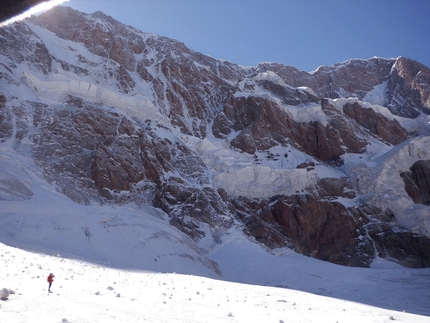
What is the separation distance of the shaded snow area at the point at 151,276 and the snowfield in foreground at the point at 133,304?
0.13 feet

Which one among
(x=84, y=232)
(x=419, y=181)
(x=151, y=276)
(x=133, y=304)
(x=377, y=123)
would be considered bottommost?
(x=133, y=304)

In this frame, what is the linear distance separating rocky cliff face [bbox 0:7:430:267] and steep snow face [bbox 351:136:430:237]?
0.71ft

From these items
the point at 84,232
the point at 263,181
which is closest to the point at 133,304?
the point at 84,232

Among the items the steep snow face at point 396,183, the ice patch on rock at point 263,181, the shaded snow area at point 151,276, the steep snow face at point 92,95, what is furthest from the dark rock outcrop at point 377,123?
the steep snow face at point 92,95

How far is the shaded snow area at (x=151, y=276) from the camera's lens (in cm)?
1202

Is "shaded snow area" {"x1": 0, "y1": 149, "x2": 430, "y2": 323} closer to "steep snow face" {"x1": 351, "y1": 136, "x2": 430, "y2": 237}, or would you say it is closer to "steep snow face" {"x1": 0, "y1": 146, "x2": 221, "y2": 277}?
"steep snow face" {"x1": 0, "y1": 146, "x2": 221, "y2": 277}

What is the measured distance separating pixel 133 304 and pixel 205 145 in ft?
193

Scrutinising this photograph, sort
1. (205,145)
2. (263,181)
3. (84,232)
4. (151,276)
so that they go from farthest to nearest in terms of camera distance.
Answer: (205,145) → (263,181) → (84,232) → (151,276)

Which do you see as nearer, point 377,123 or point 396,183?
point 396,183

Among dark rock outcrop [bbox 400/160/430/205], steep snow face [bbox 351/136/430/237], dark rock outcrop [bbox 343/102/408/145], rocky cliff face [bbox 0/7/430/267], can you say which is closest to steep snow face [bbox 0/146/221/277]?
rocky cliff face [bbox 0/7/430/267]

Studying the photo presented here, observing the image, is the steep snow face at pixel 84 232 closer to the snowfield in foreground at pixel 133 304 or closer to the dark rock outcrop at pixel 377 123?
the snowfield in foreground at pixel 133 304

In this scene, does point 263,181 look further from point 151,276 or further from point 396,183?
point 151,276

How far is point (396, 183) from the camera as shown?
6750 centimetres

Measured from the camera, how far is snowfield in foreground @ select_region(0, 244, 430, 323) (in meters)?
9.85
